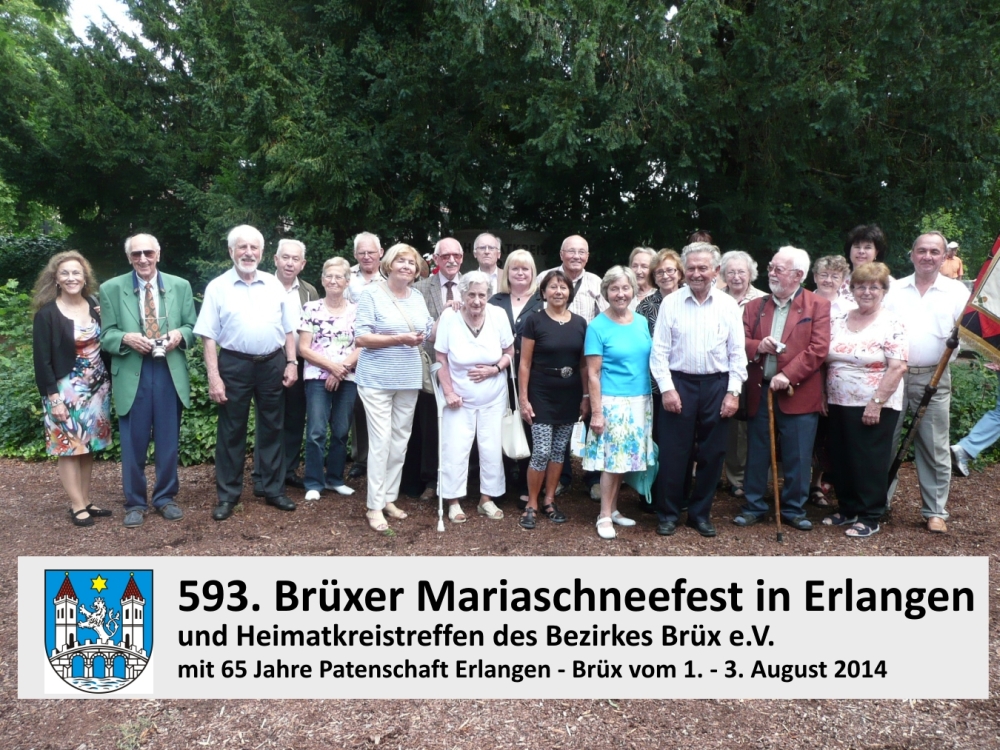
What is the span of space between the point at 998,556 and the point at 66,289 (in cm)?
615

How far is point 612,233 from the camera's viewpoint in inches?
336

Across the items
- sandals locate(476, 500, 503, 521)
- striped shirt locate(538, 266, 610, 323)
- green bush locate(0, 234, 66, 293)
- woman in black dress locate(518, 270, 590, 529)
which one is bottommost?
sandals locate(476, 500, 503, 521)

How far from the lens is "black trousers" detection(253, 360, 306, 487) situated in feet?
18.7

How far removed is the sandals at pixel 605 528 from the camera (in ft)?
16.3

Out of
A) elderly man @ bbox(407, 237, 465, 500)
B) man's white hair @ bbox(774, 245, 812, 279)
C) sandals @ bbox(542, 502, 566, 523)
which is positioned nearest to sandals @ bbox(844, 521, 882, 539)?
man's white hair @ bbox(774, 245, 812, 279)

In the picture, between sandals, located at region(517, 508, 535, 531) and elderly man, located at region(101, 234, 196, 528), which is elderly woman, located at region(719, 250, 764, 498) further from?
elderly man, located at region(101, 234, 196, 528)

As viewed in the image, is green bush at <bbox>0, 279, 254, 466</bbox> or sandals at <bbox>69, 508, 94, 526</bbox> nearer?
sandals at <bbox>69, 508, 94, 526</bbox>

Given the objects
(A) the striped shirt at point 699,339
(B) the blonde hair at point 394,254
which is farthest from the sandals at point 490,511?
(B) the blonde hair at point 394,254

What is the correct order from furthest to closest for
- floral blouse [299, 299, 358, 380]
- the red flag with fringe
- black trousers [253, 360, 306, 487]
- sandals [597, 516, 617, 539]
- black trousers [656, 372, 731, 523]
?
black trousers [253, 360, 306, 487]
floral blouse [299, 299, 358, 380]
sandals [597, 516, 617, 539]
black trousers [656, 372, 731, 523]
the red flag with fringe

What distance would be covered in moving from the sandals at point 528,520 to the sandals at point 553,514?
0.17 meters

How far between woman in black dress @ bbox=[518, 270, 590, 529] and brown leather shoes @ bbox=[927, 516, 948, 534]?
8.10ft

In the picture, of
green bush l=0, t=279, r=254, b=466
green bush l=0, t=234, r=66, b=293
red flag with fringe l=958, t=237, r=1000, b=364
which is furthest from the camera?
green bush l=0, t=234, r=66, b=293

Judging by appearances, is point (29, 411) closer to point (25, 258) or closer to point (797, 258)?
point (797, 258)

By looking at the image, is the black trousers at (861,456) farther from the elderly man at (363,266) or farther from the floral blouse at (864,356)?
the elderly man at (363,266)
